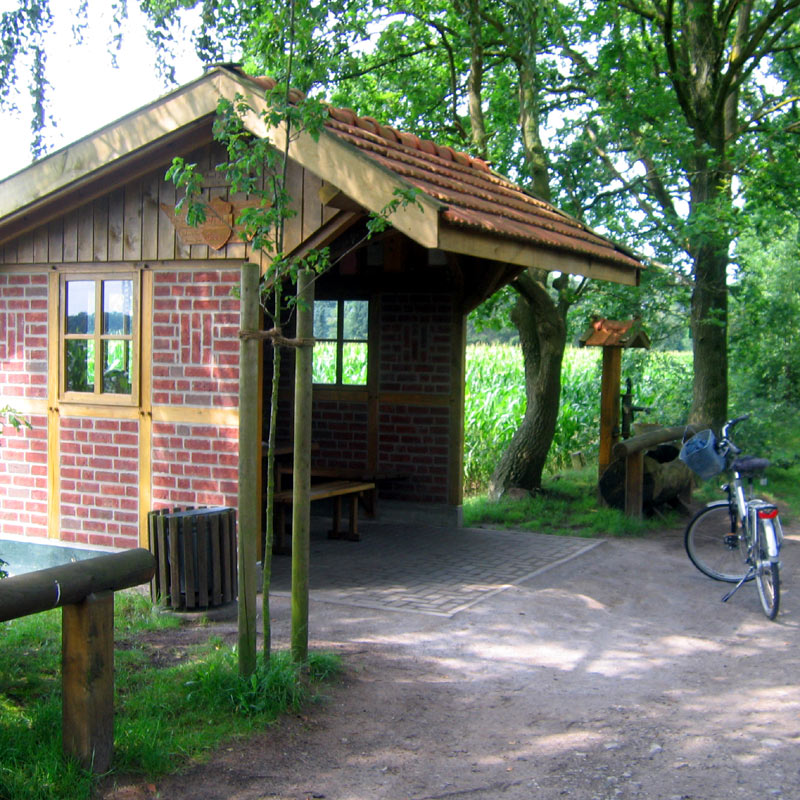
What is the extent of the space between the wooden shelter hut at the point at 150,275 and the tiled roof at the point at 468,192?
3 cm

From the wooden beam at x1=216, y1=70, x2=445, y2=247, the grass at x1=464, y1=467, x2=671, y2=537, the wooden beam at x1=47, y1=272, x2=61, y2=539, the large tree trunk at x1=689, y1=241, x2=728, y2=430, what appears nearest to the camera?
the wooden beam at x1=216, y1=70, x2=445, y2=247

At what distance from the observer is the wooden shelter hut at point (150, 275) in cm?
724

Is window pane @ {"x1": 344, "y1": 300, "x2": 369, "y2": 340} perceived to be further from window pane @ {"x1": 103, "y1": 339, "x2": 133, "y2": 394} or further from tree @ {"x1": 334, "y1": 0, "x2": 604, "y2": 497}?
window pane @ {"x1": 103, "y1": 339, "x2": 133, "y2": 394}

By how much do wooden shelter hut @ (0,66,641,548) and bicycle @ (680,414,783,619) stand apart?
6.31 ft

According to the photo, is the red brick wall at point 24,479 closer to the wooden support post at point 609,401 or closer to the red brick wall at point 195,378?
the red brick wall at point 195,378

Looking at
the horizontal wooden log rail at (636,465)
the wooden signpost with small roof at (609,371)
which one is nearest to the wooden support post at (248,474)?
the horizontal wooden log rail at (636,465)

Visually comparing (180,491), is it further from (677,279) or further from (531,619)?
(677,279)

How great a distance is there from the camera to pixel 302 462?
5.14m

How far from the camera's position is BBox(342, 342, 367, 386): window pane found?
37.2 feet

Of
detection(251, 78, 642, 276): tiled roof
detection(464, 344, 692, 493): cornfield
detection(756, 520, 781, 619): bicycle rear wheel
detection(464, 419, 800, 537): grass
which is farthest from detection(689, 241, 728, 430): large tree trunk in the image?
detection(756, 520, 781, 619): bicycle rear wheel

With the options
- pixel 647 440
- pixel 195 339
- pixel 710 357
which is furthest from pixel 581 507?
pixel 195 339

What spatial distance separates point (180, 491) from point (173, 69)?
274 inches

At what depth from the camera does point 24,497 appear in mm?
8844

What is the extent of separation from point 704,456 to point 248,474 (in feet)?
14.6
